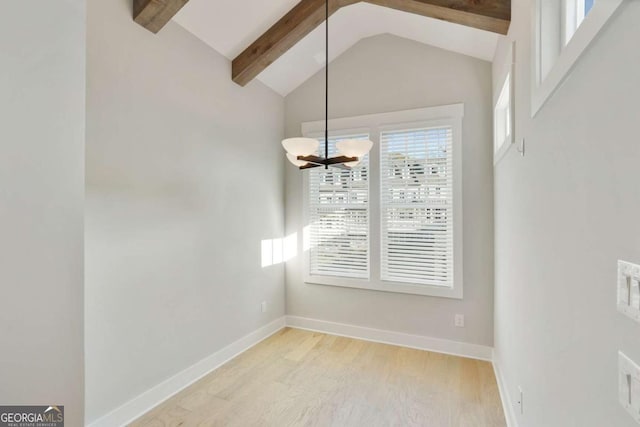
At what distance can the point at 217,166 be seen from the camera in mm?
2918

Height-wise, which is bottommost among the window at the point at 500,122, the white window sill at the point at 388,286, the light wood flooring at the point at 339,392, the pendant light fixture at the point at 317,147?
the light wood flooring at the point at 339,392

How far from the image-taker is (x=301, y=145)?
2145 mm

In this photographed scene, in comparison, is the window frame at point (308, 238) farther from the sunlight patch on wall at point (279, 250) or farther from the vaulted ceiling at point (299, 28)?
the vaulted ceiling at point (299, 28)

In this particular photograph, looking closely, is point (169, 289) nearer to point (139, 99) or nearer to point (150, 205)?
point (150, 205)

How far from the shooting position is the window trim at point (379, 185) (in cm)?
313

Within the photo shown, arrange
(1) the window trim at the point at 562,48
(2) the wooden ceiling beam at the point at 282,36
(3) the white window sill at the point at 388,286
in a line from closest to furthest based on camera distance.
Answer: (1) the window trim at the point at 562,48 < (2) the wooden ceiling beam at the point at 282,36 < (3) the white window sill at the point at 388,286

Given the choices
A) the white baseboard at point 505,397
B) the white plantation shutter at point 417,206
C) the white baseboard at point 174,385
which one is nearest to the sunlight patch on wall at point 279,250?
the white baseboard at point 174,385

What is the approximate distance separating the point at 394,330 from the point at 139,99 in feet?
10.7

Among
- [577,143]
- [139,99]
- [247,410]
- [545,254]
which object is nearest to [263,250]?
[247,410]

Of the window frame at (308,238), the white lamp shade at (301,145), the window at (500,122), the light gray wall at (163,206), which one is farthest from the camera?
the window frame at (308,238)

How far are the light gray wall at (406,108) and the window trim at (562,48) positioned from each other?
1.72 metres

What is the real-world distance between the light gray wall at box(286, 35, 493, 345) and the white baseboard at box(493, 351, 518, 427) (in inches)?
14.5

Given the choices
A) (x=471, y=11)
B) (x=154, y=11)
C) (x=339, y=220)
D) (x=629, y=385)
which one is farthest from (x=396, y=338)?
(x=154, y=11)

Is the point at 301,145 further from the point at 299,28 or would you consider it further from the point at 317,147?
the point at 299,28
